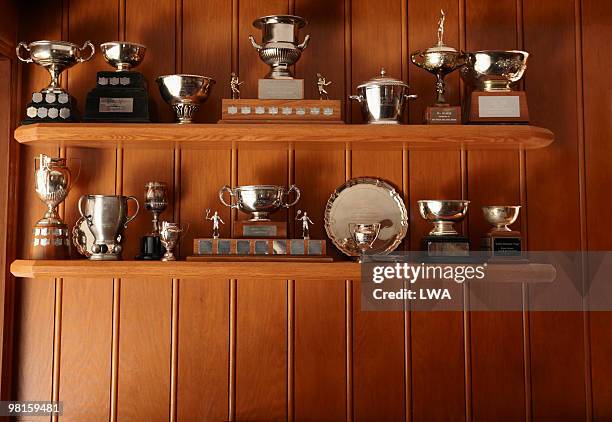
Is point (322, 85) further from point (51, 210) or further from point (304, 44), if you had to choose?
point (51, 210)

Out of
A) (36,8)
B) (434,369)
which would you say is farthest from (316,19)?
(434,369)

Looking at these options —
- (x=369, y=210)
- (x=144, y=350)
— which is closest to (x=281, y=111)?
(x=369, y=210)

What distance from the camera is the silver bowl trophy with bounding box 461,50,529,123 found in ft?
5.54

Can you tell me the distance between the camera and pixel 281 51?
1.71 m

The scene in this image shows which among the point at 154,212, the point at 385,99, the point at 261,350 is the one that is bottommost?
the point at 261,350

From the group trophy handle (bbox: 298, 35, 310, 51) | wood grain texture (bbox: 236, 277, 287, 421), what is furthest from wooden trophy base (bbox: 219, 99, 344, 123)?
wood grain texture (bbox: 236, 277, 287, 421)

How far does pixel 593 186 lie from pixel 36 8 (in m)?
1.77

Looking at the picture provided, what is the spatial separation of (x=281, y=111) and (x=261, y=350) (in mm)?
697

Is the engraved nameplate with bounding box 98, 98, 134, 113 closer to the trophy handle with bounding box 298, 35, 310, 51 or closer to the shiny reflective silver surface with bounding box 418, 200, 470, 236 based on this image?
the trophy handle with bounding box 298, 35, 310, 51

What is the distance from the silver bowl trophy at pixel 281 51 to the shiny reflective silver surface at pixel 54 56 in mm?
503

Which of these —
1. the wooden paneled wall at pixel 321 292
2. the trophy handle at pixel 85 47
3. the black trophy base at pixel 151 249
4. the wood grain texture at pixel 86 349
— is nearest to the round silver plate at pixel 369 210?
the wooden paneled wall at pixel 321 292

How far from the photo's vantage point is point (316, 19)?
1896 millimetres

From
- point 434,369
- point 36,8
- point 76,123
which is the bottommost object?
point 434,369

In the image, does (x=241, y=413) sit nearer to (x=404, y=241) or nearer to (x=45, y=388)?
(x=45, y=388)
